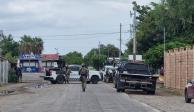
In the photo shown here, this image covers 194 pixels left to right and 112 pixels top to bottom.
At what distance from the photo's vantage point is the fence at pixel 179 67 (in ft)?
143

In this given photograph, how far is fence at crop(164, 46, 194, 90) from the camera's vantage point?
143ft

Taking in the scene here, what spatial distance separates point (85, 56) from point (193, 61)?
499 feet

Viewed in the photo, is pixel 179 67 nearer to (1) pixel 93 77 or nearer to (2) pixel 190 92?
(1) pixel 93 77

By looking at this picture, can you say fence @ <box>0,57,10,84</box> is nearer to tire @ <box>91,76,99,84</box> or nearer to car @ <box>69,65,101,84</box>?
car @ <box>69,65,101,84</box>

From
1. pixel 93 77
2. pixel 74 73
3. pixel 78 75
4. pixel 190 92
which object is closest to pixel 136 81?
pixel 190 92

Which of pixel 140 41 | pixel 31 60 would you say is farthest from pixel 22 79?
pixel 140 41

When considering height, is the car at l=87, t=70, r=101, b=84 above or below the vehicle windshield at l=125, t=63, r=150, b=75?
below

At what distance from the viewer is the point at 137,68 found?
40.5 m

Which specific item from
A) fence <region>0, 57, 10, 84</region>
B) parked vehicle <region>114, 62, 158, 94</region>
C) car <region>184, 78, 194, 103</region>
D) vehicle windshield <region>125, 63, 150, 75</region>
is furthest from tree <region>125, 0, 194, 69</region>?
car <region>184, 78, 194, 103</region>

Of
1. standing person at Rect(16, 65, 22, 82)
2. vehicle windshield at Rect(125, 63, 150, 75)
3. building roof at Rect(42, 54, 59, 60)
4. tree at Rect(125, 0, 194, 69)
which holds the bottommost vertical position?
standing person at Rect(16, 65, 22, 82)

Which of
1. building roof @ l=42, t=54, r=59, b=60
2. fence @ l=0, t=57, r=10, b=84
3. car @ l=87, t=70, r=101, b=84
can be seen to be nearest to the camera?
fence @ l=0, t=57, r=10, b=84

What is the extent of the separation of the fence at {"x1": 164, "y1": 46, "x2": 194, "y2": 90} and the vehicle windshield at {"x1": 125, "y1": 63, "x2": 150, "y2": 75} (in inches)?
150

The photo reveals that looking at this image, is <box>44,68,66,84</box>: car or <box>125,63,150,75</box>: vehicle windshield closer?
<box>125,63,150,75</box>: vehicle windshield

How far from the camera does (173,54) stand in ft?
168
